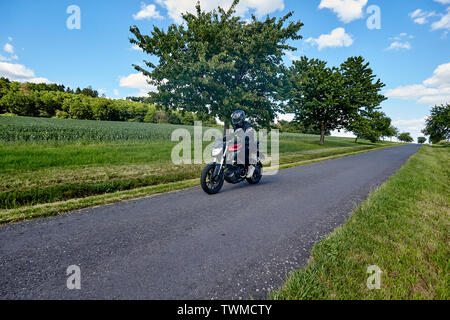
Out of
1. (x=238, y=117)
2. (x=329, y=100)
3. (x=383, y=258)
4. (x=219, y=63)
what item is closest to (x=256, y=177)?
(x=238, y=117)

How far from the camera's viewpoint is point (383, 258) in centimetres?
226

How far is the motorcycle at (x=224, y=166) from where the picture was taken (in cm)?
522

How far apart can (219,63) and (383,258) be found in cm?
1158

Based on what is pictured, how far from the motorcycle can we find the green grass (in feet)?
10.1

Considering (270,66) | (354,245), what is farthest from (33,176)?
(270,66)

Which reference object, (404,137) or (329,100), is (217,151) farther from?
(404,137)

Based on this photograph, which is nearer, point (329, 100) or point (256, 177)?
point (256, 177)

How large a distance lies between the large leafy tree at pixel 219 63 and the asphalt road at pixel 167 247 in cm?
898

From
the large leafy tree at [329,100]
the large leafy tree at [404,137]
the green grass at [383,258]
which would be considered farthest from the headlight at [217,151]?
the large leafy tree at [404,137]

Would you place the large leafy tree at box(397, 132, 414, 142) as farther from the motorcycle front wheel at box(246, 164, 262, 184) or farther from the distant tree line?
the motorcycle front wheel at box(246, 164, 262, 184)

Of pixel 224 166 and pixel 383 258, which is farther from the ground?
pixel 224 166

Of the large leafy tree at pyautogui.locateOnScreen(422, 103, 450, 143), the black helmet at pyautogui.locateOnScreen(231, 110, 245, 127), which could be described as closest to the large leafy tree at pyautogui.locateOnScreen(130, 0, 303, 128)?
the black helmet at pyautogui.locateOnScreen(231, 110, 245, 127)

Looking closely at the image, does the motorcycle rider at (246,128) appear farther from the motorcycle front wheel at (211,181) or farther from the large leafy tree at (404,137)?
the large leafy tree at (404,137)
